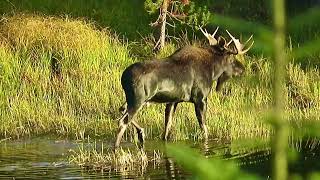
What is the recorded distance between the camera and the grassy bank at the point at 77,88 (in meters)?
14.9

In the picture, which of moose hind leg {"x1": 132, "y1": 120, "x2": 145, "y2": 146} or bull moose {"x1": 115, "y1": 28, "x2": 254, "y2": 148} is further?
moose hind leg {"x1": 132, "y1": 120, "x2": 145, "y2": 146}

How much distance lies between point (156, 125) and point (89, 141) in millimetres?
1543

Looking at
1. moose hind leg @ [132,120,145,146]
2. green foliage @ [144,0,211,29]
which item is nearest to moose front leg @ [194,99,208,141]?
moose hind leg @ [132,120,145,146]

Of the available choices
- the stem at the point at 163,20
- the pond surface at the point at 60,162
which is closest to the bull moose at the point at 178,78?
the pond surface at the point at 60,162

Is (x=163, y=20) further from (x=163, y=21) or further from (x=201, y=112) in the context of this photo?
(x=201, y=112)

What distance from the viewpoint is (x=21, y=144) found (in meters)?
13.8

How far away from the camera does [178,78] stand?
1370 cm

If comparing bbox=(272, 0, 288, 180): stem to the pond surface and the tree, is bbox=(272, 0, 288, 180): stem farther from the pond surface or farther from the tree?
the tree

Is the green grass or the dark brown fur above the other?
the dark brown fur

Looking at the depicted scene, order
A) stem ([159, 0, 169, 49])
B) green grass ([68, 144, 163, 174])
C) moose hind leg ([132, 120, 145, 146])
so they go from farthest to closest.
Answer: stem ([159, 0, 169, 49]) < moose hind leg ([132, 120, 145, 146]) < green grass ([68, 144, 163, 174])

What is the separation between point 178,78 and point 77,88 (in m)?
4.12

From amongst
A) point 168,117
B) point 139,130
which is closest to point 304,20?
point 139,130

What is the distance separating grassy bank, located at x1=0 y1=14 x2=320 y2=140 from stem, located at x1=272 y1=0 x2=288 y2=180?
11.0 m

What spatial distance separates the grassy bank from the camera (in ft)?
48.8
